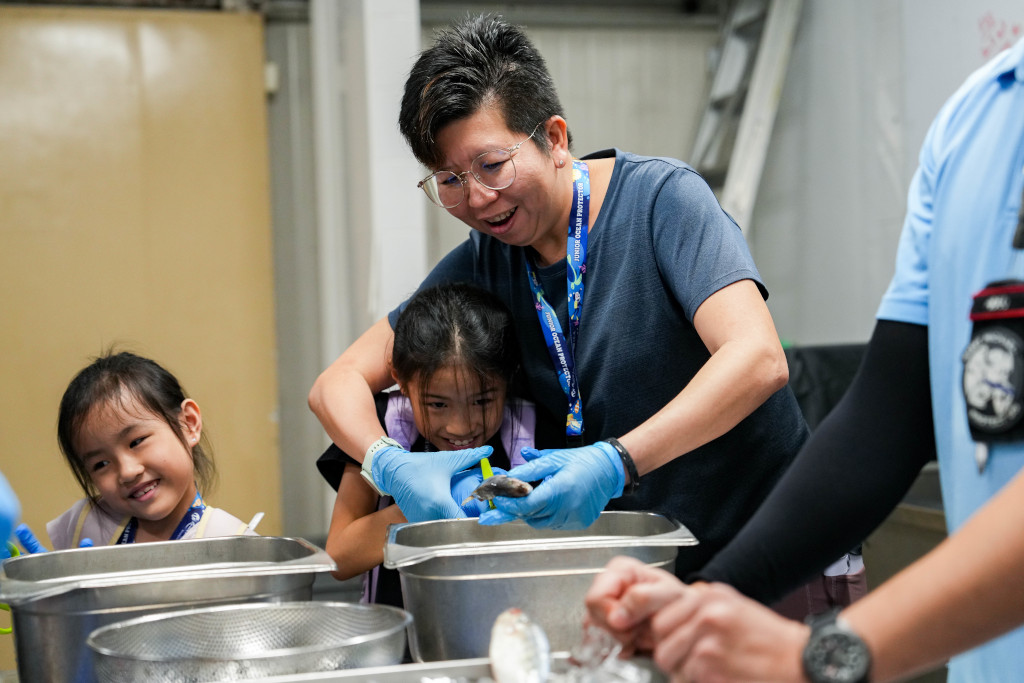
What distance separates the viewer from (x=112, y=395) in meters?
1.50

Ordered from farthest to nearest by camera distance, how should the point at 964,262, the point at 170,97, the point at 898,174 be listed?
1. the point at 170,97
2. the point at 898,174
3. the point at 964,262

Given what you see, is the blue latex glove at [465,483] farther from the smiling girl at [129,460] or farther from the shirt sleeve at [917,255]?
the shirt sleeve at [917,255]

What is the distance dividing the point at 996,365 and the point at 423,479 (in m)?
0.71

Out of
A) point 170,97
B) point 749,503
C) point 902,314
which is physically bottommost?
point 749,503

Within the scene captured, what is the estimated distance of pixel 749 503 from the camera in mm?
1327

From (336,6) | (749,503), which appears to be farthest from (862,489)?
(336,6)

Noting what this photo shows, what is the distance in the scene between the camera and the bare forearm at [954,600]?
1.93 feet

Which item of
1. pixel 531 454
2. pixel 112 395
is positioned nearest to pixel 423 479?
pixel 531 454

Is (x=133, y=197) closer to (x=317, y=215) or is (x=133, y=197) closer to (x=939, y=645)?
(x=317, y=215)

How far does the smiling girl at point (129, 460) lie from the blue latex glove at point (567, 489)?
60 centimetres

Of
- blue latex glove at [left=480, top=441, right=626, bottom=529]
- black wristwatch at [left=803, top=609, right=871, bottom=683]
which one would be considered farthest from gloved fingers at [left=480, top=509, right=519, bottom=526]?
black wristwatch at [left=803, top=609, right=871, bottom=683]

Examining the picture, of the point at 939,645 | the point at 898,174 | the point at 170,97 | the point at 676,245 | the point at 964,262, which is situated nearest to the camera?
the point at 939,645

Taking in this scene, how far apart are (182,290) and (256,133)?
1.96 ft

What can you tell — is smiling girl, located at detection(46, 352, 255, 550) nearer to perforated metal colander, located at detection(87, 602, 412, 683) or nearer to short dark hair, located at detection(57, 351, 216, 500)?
short dark hair, located at detection(57, 351, 216, 500)
